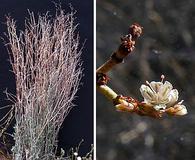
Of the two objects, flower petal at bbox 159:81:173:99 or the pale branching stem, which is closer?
flower petal at bbox 159:81:173:99

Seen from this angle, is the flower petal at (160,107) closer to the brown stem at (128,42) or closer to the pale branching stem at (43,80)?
the brown stem at (128,42)

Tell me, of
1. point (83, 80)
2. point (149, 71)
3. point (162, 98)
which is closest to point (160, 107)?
point (162, 98)

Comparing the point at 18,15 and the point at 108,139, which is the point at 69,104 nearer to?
the point at 18,15

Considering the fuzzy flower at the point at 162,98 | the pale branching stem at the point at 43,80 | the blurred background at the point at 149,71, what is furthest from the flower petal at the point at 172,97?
the blurred background at the point at 149,71

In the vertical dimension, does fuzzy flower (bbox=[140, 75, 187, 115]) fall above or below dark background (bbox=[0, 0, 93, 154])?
below

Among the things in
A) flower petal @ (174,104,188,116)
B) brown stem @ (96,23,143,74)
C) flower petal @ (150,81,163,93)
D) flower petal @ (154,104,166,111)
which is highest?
brown stem @ (96,23,143,74)

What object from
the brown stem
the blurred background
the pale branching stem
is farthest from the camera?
the blurred background

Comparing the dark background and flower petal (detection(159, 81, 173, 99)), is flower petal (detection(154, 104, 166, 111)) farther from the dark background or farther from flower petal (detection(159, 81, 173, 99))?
the dark background

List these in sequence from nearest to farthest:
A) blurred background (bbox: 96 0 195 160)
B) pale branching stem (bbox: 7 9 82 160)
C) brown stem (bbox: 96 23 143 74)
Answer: brown stem (bbox: 96 23 143 74), pale branching stem (bbox: 7 9 82 160), blurred background (bbox: 96 0 195 160)

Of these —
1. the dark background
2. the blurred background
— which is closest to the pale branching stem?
the dark background
